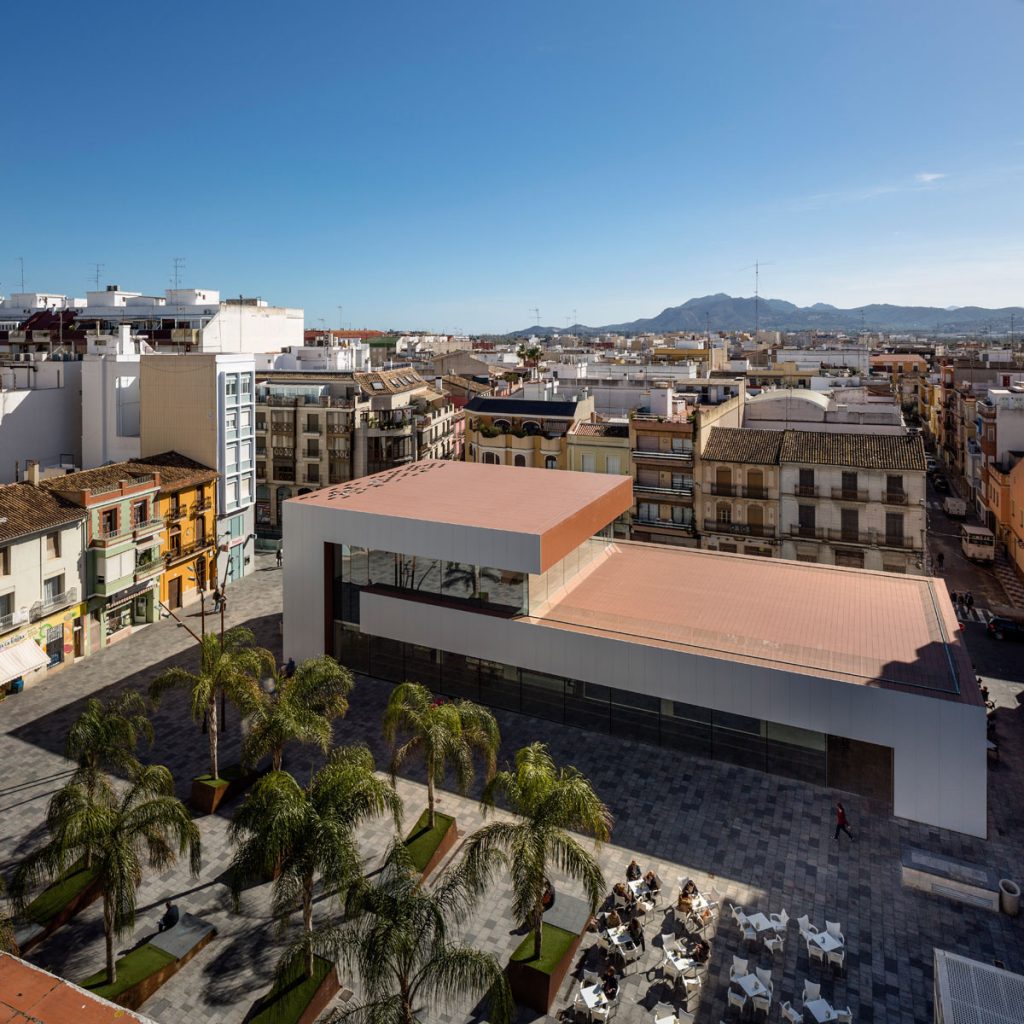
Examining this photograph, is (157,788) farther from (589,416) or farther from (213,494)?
(589,416)

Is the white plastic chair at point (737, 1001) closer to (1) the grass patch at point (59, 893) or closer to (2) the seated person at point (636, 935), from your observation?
(2) the seated person at point (636, 935)

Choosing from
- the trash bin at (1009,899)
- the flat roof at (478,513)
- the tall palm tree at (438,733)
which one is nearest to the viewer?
the trash bin at (1009,899)

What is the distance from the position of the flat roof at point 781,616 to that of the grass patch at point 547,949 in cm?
1185

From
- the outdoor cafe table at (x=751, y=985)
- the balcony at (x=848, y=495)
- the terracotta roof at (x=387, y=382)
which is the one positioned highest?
the terracotta roof at (x=387, y=382)

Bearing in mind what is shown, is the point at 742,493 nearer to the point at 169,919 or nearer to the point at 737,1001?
the point at 737,1001

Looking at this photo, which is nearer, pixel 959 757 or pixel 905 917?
pixel 905 917

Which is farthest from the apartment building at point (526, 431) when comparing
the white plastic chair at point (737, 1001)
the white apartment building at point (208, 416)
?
the white plastic chair at point (737, 1001)

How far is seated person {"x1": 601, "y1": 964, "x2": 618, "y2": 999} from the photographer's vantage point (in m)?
17.9

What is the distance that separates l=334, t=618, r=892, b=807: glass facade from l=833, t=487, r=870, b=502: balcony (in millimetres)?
25877

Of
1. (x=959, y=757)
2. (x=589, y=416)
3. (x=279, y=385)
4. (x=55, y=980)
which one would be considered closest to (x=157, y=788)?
(x=55, y=980)

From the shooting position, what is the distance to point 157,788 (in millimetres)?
19969

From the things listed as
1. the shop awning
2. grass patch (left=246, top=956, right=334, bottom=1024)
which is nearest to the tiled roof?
grass patch (left=246, top=956, right=334, bottom=1024)

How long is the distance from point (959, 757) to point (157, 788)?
25.0 metres

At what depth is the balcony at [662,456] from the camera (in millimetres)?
54125
